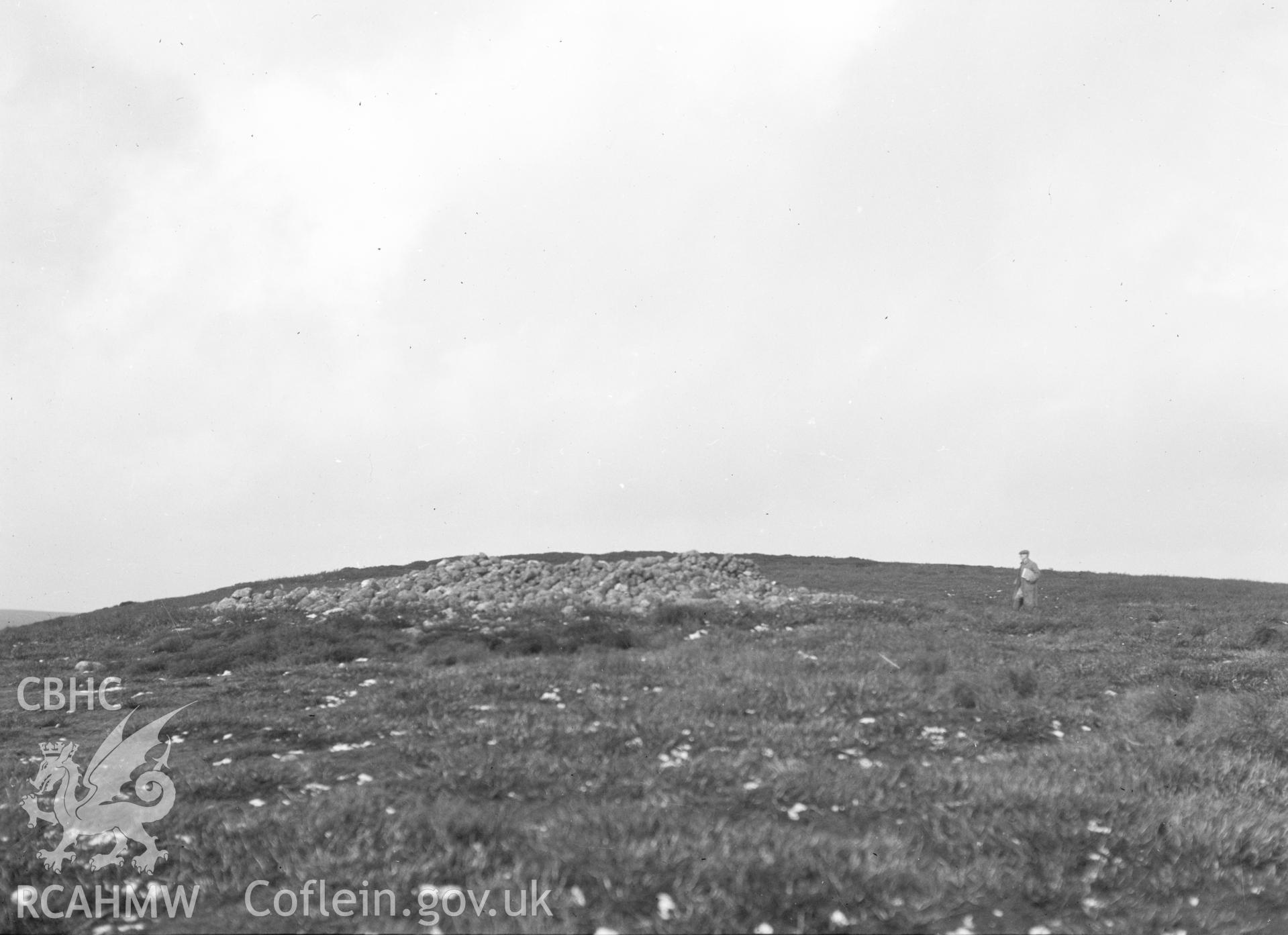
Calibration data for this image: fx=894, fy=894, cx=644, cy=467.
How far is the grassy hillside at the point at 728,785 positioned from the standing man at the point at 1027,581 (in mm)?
14064

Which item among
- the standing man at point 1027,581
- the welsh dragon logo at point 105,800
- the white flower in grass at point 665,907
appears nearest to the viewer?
the white flower in grass at point 665,907

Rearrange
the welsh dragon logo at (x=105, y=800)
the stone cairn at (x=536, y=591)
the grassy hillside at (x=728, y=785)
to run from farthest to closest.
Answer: the stone cairn at (x=536, y=591) → the welsh dragon logo at (x=105, y=800) → the grassy hillside at (x=728, y=785)

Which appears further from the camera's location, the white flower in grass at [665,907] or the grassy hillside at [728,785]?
the grassy hillside at [728,785]

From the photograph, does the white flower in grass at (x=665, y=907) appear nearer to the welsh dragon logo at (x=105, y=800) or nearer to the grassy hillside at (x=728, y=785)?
the grassy hillside at (x=728, y=785)

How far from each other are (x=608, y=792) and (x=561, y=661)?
9.55 metres

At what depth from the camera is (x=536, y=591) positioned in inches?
1384

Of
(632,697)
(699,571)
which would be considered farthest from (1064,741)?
(699,571)

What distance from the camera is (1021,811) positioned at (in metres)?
9.08

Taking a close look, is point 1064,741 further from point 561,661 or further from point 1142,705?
point 561,661

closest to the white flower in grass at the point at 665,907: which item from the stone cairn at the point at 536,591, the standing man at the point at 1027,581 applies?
the stone cairn at the point at 536,591

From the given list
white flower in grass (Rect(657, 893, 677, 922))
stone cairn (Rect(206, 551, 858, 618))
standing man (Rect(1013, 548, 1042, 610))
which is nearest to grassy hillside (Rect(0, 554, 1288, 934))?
white flower in grass (Rect(657, 893, 677, 922))

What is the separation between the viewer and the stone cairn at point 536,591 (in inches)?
1201

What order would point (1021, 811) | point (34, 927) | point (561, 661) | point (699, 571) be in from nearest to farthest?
point (34, 927) < point (1021, 811) < point (561, 661) < point (699, 571)

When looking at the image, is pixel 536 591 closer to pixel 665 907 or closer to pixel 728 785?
pixel 728 785
